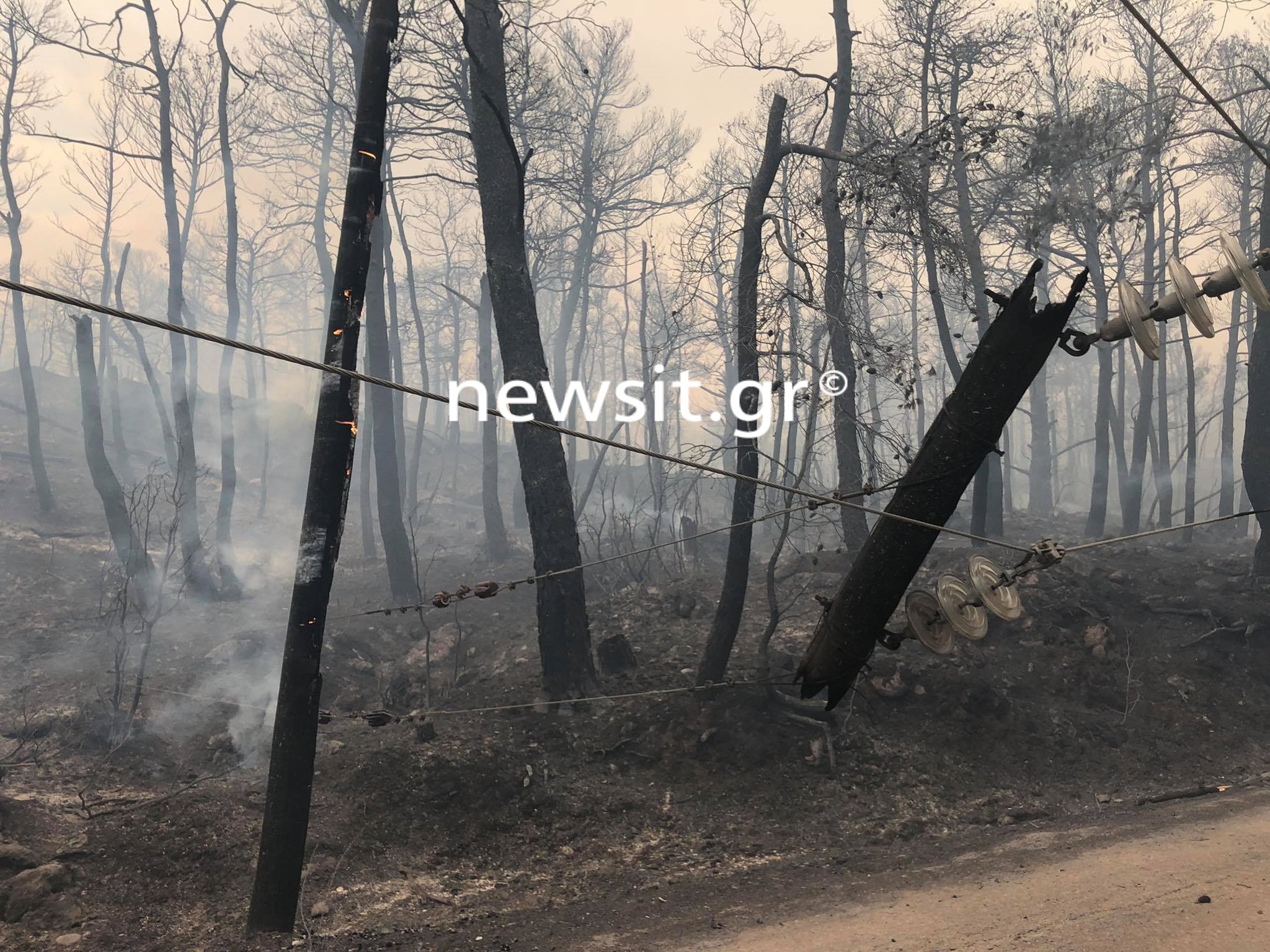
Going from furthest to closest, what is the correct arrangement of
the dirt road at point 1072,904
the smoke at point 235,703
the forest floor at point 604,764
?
the smoke at point 235,703 → the forest floor at point 604,764 → the dirt road at point 1072,904

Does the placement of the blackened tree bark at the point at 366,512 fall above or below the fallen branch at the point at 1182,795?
above

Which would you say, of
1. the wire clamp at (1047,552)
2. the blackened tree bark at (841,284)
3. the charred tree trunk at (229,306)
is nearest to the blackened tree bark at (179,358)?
the charred tree trunk at (229,306)

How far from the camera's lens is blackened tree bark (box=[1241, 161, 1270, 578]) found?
38.9ft

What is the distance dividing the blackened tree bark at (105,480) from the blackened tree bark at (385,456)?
4.29 meters

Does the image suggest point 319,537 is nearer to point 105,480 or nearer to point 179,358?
point 105,480

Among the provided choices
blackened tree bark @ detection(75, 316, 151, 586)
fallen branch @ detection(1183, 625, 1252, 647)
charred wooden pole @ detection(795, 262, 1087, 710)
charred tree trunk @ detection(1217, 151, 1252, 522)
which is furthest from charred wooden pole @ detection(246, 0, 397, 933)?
charred tree trunk @ detection(1217, 151, 1252, 522)

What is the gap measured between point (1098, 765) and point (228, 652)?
12.2 m

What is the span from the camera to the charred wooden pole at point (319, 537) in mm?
5230

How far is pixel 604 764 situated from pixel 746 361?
4.65 metres

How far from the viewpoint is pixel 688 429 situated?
80312mm

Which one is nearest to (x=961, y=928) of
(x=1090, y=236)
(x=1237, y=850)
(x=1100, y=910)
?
(x=1100, y=910)

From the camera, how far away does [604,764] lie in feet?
27.4

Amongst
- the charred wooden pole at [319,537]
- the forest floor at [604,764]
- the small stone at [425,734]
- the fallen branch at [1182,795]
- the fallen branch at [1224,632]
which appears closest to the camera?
the charred wooden pole at [319,537]

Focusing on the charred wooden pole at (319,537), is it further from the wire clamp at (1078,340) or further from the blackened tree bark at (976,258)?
the blackened tree bark at (976,258)
